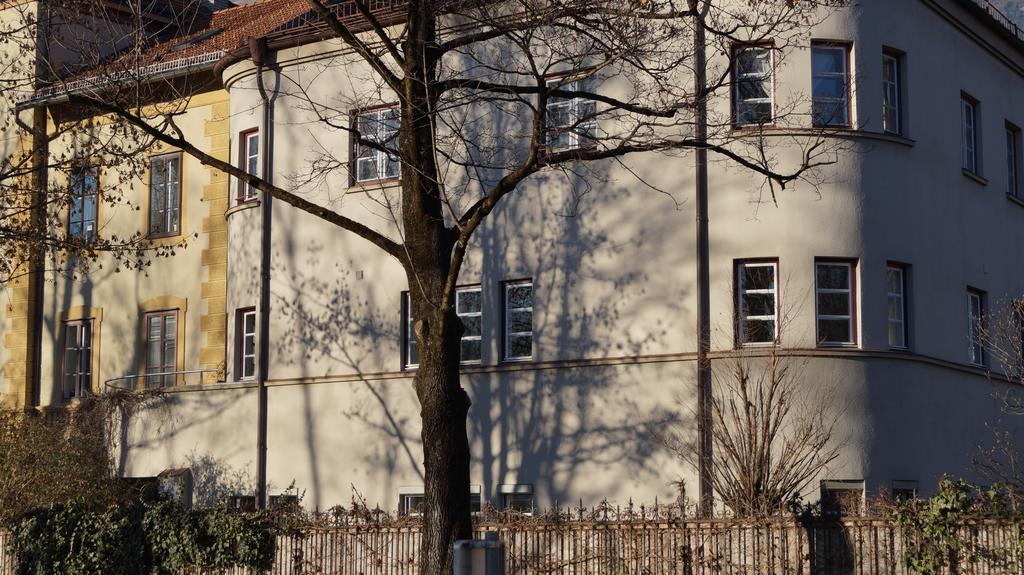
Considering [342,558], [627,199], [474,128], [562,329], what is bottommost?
[342,558]

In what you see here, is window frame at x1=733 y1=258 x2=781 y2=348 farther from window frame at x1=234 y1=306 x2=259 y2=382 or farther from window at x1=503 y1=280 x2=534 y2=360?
window frame at x1=234 y1=306 x2=259 y2=382

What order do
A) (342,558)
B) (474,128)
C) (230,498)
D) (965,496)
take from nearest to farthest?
(965,496), (342,558), (474,128), (230,498)

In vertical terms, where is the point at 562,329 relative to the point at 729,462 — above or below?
above

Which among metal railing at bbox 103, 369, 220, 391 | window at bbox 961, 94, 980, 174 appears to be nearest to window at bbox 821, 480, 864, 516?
window at bbox 961, 94, 980, 174

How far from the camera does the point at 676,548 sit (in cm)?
1581

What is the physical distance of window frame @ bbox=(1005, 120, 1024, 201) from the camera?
88.7 feet

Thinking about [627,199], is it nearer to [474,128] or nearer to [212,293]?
[474,128]

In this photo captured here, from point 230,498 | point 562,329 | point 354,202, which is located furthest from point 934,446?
point 230,498

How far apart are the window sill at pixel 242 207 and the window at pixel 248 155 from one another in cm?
18

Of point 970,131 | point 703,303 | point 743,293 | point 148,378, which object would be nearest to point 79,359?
point 148,378

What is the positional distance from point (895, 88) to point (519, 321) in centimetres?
693

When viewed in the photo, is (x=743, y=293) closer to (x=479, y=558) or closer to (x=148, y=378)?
(x=479, y=558)

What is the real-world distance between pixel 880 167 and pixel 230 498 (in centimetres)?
1255

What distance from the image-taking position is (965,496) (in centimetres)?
1403
